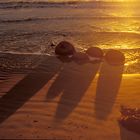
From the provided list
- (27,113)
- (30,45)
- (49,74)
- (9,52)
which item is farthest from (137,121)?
(30,45)

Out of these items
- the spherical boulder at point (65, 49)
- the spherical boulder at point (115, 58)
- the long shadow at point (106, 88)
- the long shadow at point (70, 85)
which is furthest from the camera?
Result: the spherical boulder at point (65, 49)

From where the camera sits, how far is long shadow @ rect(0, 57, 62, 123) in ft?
24.4

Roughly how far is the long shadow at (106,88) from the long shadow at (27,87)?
1.22 metres

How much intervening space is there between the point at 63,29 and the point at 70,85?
26.1 ft

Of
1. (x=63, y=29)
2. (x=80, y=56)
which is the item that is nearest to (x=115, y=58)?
(x=80, y=56)

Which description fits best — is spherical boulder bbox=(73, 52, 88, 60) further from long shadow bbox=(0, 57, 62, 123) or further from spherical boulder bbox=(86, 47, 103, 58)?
long shadow bbox=(0, 57, 62, 123)

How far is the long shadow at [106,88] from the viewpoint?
7.31 m

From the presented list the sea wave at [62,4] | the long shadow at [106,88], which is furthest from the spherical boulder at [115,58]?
the sea wave at [62,4]

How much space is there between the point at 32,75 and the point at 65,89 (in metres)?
1.40

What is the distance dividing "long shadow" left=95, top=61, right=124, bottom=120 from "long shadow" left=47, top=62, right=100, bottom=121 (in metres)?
0.25

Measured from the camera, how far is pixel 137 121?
6.58 m

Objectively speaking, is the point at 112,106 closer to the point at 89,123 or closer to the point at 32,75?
the point at 89,123

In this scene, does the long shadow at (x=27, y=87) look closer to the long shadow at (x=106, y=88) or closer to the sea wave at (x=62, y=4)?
the long shadow at (x=106, y=88)

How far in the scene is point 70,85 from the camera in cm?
880
